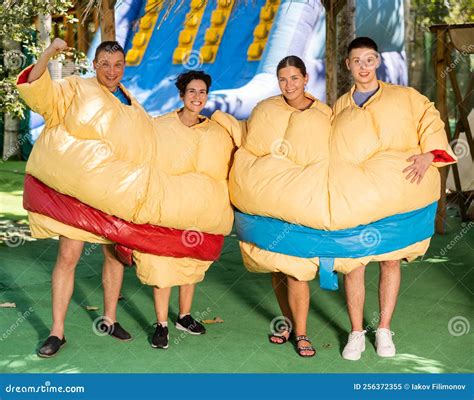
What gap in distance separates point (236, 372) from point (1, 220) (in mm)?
5365

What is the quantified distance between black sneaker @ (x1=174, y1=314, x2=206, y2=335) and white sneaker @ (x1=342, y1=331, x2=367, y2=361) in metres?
0.92

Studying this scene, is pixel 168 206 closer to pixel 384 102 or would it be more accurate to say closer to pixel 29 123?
pixel 384 102

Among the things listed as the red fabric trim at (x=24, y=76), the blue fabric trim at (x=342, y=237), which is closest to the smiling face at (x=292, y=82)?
the blue fabric trim at (x=342, y=237)

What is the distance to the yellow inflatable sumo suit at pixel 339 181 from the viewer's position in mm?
4379

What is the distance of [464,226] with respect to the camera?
857cm

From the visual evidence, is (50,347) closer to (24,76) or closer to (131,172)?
(131,172)

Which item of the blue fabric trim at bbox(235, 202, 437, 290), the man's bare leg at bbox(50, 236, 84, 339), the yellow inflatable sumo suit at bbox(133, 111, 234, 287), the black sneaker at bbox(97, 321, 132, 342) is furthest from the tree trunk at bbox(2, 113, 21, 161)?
the blue fabric trim at bbox(235, 202, 437, 290)

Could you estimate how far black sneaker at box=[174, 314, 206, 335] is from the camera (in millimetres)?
5090

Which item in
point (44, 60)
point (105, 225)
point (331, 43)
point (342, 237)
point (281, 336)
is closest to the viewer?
point (44, 60)

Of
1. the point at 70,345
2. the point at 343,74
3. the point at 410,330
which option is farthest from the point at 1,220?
the point at 410,330

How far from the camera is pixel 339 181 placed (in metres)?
4.37

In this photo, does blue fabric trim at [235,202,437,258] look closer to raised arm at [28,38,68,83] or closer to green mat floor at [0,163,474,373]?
green mat floor at [0,163,474,373]

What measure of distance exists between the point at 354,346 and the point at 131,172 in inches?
59.6

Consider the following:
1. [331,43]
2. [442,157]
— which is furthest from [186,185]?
[331,43]
